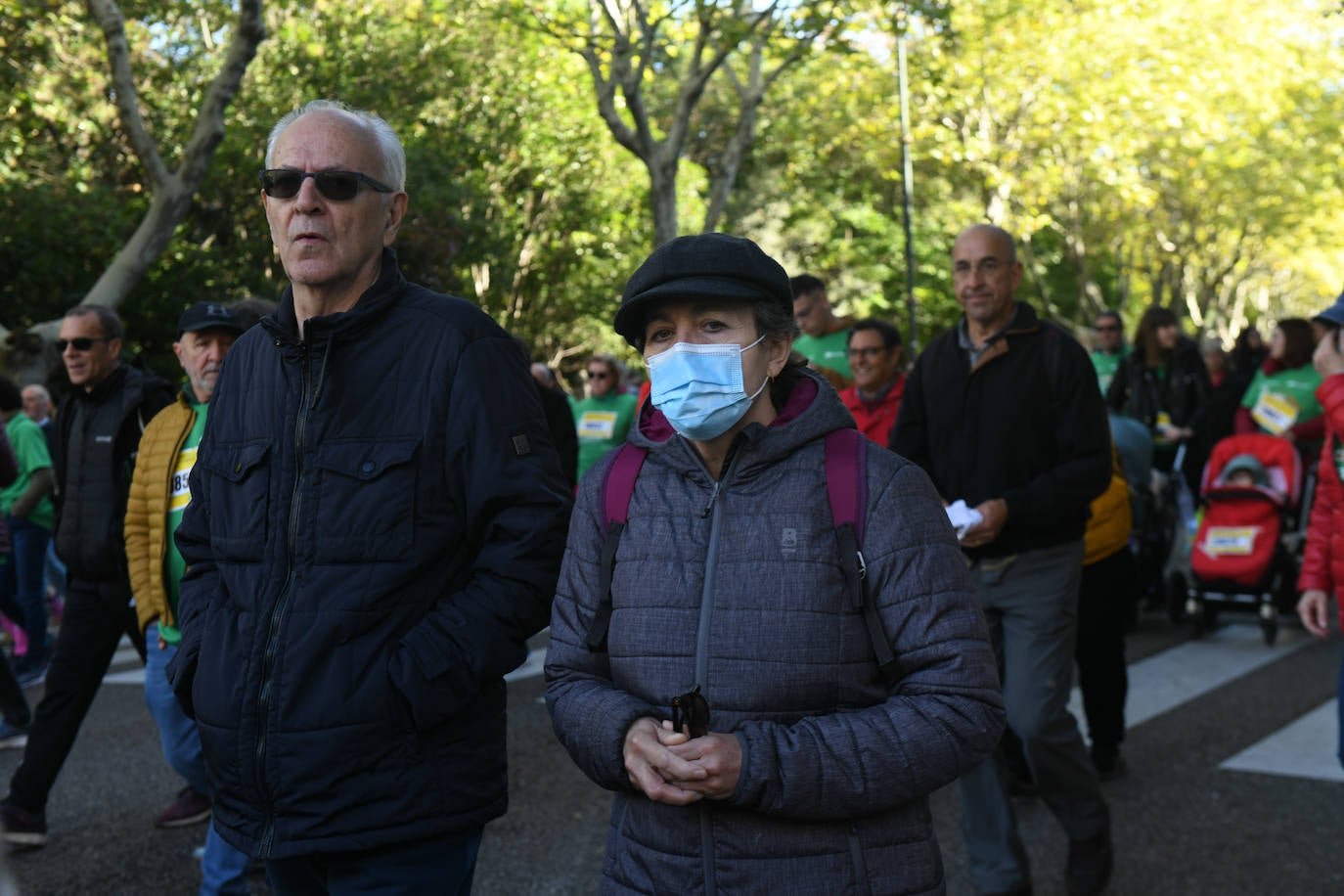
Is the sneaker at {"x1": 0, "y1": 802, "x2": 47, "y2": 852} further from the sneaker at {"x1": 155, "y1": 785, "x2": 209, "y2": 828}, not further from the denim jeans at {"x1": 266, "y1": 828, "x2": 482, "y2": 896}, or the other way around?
the denim jeans at {"x1": 266, "y1": 828, "x2": 482, "y2": 896}

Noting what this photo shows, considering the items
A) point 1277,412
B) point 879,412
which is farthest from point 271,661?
point 1277,412

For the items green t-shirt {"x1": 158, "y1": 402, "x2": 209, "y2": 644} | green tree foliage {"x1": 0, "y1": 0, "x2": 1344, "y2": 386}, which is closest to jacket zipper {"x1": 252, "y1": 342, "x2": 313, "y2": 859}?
green t-shirt {"x1": 158, "y1": 402, "x2": 209, "y2": 644}

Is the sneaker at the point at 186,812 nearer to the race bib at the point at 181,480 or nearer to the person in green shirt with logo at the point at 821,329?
the race bib at the point at 181,480

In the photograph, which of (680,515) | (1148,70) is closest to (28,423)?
(680,515)

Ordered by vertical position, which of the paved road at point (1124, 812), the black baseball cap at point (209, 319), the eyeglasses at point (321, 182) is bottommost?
the paved road at point (1124, 812)

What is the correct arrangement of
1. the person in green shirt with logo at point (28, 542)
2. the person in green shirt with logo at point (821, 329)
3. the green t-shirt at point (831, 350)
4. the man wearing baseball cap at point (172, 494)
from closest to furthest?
the man wearing baseball cap at point (172, 494)
the person in green shirt with logo at point (821, 329)
the green t-shirt at point (831, 350)
the person in green shirt with logo at point (28, 542)

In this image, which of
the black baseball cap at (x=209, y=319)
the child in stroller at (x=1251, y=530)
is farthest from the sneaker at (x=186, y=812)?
the child in stroller at (x=1251, y=530)

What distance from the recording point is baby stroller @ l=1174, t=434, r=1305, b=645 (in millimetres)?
9680

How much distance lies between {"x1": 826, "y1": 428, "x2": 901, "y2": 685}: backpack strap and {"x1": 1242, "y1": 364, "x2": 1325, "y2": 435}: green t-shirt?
28.0 ft

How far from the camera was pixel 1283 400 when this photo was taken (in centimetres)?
1008

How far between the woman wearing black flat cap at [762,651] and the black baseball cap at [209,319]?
8.89 feet

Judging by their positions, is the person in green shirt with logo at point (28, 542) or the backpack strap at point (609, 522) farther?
the person in green shirt with logo at point (28, 542)

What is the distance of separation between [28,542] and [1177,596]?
7815mm

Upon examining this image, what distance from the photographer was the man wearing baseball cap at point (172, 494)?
15.8 ft
